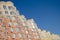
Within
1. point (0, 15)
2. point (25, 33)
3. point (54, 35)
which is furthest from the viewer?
point (54, 35)

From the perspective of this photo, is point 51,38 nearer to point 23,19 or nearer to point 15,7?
point 23,19

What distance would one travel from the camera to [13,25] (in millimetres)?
4652

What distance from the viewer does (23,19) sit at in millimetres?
5148

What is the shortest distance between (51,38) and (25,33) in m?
0.88

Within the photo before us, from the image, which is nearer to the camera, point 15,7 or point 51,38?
point 15,7

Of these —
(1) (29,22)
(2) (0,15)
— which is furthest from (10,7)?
(1) (29,22)

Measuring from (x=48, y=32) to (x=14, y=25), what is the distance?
1043mm

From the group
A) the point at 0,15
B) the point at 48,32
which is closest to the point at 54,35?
the point at 48,32

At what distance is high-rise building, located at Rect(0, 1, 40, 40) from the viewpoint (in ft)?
14.5

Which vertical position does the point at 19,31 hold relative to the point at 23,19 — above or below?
below

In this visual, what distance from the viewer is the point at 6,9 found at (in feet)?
15.8

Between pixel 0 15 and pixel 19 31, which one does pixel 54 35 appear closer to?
pixel 19 31

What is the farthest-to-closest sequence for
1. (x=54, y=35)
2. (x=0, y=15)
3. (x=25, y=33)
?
1. (x=54, y=35)
2. (x=25, y=33)
3. (x=0, y=15)

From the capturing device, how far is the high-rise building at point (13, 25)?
4422 mm
